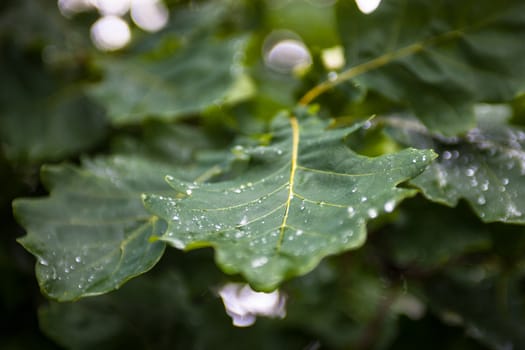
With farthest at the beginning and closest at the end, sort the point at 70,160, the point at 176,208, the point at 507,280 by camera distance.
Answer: the point at 70,160
the point at 507,280
the point at 176,208

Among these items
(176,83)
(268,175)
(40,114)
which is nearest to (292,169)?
(268,175)

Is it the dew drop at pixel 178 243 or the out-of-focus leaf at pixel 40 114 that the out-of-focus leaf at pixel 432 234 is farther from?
the out-of-focus leaf at pixel 40 114

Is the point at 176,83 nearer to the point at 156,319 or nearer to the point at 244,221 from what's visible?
the point at 156,319

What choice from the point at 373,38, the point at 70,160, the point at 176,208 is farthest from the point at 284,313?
the point at 176,208

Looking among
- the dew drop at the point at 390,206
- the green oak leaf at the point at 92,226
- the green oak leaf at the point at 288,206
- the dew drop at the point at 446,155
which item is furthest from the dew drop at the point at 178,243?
the dew drop at the point at 446,155

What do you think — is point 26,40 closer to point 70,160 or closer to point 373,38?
point 70,160

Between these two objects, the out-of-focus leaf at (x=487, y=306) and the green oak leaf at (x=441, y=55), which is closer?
the green oak leaf at (x=441, y=55)

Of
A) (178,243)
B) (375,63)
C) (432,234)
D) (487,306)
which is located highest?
(178,243)
